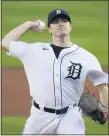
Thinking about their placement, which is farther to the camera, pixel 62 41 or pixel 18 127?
pixel 18 127

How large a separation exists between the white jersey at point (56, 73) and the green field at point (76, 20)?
4131 mm

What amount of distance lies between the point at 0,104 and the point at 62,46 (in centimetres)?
321

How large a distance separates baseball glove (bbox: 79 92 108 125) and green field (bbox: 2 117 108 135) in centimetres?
224

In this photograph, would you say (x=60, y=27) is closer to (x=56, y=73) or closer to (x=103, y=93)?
(x=56, y=73)

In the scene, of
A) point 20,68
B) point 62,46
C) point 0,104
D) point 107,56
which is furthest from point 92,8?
point 62,46

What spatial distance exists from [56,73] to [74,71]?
5.9 inches

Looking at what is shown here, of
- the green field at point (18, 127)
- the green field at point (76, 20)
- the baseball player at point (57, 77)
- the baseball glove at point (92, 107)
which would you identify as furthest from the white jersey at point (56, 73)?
the green field at point (76, 20)

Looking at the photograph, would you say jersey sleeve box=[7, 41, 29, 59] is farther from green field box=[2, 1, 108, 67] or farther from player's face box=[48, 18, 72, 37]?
green field box=[2, 1, 108, 67]

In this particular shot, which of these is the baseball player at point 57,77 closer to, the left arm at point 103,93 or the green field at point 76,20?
the left arm at point 103,93

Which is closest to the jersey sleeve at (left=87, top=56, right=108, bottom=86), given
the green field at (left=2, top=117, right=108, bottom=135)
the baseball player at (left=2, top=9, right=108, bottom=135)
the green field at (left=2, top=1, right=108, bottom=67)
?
the baseball player at (left=2, top=9, right=108, bottom=135)

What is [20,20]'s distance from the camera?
28.7 feet

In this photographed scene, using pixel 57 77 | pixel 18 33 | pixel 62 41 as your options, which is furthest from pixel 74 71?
pixel 18 33

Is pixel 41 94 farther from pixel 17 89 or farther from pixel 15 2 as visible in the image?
pixel 15 2

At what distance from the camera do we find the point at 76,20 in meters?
8.77
